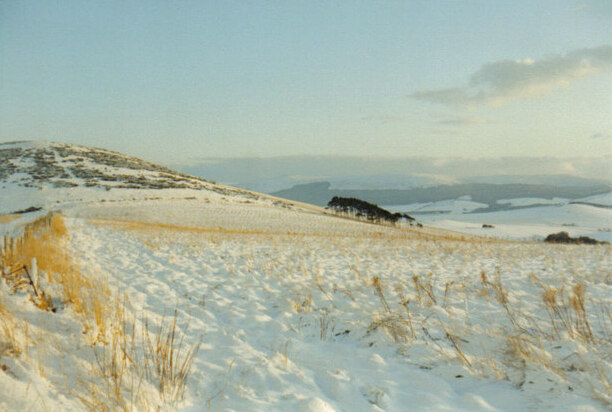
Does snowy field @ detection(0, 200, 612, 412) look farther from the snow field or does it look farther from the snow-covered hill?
the snow-covered hill

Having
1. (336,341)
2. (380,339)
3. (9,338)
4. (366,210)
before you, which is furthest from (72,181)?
(380,339)

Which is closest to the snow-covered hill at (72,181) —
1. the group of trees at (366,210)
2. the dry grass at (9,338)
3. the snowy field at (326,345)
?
the group of trees at (366,210)

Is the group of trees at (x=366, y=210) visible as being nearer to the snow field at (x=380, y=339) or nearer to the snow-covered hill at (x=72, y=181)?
the snow-covered hill at (x=72, y=181)

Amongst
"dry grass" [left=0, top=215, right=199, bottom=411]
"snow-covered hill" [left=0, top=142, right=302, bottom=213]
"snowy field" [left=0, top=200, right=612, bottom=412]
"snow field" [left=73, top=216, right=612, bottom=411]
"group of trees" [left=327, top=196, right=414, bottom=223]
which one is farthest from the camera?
"group of trees" [left=327, top=196, right=414, bottom=223]

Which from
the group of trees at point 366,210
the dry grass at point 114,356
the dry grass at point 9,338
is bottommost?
the group of trees at point 366,210

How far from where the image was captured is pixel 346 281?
26.6ft

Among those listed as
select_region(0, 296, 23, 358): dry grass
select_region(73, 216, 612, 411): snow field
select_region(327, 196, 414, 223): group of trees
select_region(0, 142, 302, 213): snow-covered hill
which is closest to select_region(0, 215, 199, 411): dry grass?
select_region(0, 296, 23, 358): dry grass

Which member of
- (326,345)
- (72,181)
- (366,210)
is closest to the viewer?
(326,345)

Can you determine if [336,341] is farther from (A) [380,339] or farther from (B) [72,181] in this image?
(B) [72,181]

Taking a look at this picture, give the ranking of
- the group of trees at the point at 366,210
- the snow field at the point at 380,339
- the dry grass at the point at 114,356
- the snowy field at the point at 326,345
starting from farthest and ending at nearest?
the group of trees at the point at 366,210 < the snow field at the point at 380,339 < the snowy field at the point at 326,345 < the dry grass at the point at 114,356

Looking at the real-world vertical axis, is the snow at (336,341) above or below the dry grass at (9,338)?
below

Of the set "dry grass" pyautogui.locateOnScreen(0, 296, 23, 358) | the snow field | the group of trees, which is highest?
"dry grass" pyautogui.locateOnScreen(0, 296, 23, 358)

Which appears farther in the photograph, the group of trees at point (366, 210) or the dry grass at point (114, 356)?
the group of trees at point (366, 210)

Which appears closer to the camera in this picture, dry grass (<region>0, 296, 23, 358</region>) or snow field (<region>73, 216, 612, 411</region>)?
dry grass (<region>0, 296, 23, 358</region>)
